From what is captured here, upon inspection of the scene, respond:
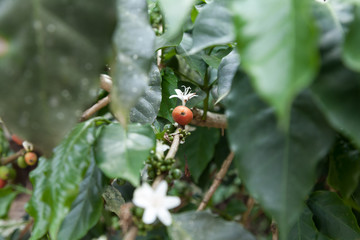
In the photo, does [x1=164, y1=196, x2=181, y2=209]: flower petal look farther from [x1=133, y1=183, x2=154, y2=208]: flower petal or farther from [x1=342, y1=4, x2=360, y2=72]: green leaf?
[x1=342, y1=4, x2=360, y2=72]: green leaf

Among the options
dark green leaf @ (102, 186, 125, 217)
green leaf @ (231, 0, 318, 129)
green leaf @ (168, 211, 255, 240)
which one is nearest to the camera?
green leaf @ (231, 0, 318, 129)

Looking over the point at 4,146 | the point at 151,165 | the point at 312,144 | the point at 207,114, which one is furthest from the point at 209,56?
the point at 4,146

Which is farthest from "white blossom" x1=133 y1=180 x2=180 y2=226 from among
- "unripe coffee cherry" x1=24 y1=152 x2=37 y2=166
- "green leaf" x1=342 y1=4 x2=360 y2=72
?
"unripe coffee cherry" x1=24 y1=152 x2=37 y2=166

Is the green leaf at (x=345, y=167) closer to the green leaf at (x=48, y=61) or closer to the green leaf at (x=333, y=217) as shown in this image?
the green leaf at (x=333, y=217)

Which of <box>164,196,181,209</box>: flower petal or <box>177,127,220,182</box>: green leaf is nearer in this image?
<box>164,196,181,209</box>: flower petal

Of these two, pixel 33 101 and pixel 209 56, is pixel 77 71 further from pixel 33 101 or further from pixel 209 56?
pixel 209 56

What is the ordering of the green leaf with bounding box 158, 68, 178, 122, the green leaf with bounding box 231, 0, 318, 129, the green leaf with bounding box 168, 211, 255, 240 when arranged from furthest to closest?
the green leaf with bounding box 158, 68, 178, 122 < the green leaf with bounding box 168, 211, 255, 240 < the green leaf with bounding box 231, 0, 318, 129
